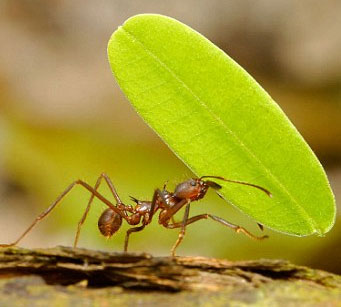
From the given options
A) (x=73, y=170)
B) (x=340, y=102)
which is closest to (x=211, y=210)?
(x=73, y=170)

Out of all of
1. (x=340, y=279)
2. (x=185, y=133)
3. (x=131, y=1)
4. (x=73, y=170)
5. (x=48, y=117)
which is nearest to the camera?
(x=340, y=279)

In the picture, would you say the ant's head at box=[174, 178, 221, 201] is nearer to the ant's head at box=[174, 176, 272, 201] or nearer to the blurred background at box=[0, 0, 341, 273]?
the ant's head at box=[174, 176, 272, 201]

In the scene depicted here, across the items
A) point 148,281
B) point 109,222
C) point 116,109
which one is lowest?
point 148,281

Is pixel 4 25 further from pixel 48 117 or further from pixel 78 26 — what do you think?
pixel 48 117

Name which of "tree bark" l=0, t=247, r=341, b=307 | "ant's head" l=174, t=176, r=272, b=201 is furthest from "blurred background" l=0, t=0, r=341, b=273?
"tree bark" l=0, t=247, r=341, b=307

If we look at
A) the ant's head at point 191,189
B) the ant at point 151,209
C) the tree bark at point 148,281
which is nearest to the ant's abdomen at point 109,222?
the ant at point 151,209

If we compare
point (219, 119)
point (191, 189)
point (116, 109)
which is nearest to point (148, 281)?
point (219, 119)

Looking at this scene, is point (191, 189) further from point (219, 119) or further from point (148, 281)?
point (148, 281)

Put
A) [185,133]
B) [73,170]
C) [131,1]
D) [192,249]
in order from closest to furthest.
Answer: [185,133] → [192,249] → [73,170] → [131,1]

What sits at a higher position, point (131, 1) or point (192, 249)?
point (131, 1)
